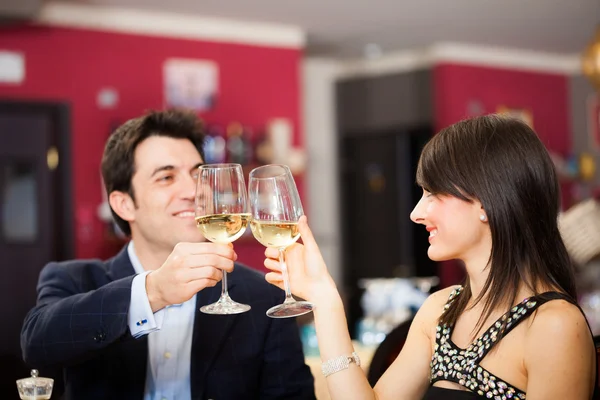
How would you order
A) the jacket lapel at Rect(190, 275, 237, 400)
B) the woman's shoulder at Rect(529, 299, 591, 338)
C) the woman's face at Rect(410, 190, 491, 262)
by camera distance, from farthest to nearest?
the jacket lapel at Rect(190, 275, 237, 400)
the woman's face at Rect(410, 190, 491, 262)
the woman's shoulder at Rect(529, 299, 591, 338)

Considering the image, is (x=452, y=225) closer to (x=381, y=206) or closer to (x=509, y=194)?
(x=509, y=194)

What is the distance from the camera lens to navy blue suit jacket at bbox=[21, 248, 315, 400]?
1.73 meters

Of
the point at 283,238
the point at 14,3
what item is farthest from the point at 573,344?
the point at 14,3

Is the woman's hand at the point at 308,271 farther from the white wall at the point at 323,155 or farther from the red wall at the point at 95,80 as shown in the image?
the white wall at the point at 323,155

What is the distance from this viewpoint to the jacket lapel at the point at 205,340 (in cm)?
198

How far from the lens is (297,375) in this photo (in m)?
2.08

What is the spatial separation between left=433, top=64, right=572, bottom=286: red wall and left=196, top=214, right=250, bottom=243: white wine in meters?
6.51

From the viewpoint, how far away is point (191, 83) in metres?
6.90

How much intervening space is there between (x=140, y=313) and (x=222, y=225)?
1.00ft

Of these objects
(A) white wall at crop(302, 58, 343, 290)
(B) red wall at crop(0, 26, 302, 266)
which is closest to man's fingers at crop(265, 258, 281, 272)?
(B) red wall at crop(0, 26, 302, 266)

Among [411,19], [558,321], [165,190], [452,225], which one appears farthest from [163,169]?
[411,19]

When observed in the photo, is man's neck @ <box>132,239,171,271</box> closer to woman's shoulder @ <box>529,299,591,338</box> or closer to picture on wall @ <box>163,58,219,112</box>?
woman's shoulder @ <box>529,299,591,338</box>

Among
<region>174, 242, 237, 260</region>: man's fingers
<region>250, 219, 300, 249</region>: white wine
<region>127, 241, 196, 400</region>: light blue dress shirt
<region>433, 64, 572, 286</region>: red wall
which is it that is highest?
<region>433, 64, 572, 286</region>: red wall

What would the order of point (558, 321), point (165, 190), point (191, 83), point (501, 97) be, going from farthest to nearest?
point (501, 97), point (191, 83), point (165, 190), point (558, 321)
